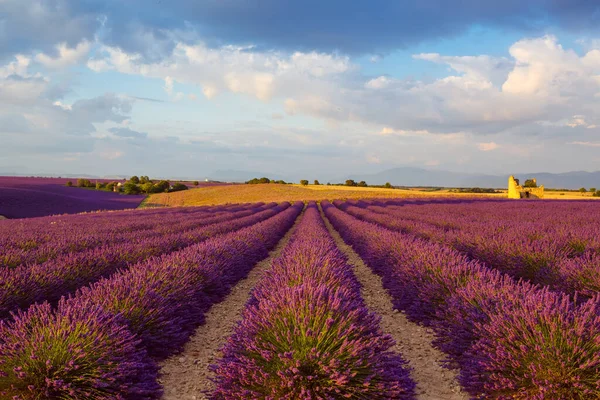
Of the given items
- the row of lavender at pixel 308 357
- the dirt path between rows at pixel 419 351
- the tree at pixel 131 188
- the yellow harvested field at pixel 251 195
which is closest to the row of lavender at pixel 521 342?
the dirt path between rows at pixel 419 351

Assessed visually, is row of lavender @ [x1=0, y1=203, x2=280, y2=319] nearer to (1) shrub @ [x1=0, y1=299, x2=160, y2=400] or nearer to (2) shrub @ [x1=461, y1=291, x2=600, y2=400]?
(1) shrub @ [x1=0, y1=299, x2=160, y2=400]

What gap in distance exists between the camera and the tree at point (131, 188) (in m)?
55.8

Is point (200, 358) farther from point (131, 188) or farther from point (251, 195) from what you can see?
point (131, 188)

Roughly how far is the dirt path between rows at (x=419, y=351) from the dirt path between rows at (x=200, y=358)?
171 cm

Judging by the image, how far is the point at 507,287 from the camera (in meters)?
3.45

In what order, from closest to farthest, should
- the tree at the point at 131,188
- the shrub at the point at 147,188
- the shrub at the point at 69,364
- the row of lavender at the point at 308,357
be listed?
the row of lavender at the point at 308,357 → the shrub at the point at 69,364 → the tree at the point at 131,188 → the shrub at the point at 147,188

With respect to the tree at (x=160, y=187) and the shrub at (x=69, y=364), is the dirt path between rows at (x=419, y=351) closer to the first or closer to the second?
the shrub at (x=69, y=364)

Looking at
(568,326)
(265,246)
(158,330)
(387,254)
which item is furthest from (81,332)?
(265,246)

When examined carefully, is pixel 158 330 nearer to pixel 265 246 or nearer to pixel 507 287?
pixel 507 287

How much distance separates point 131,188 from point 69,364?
196ft

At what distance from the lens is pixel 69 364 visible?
2342 mm

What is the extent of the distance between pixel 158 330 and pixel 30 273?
2375 millimetres

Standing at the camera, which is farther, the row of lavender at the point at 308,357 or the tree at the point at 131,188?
the tree at the point at 131,188

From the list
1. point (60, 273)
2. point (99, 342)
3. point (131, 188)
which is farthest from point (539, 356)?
point (131, 188)
